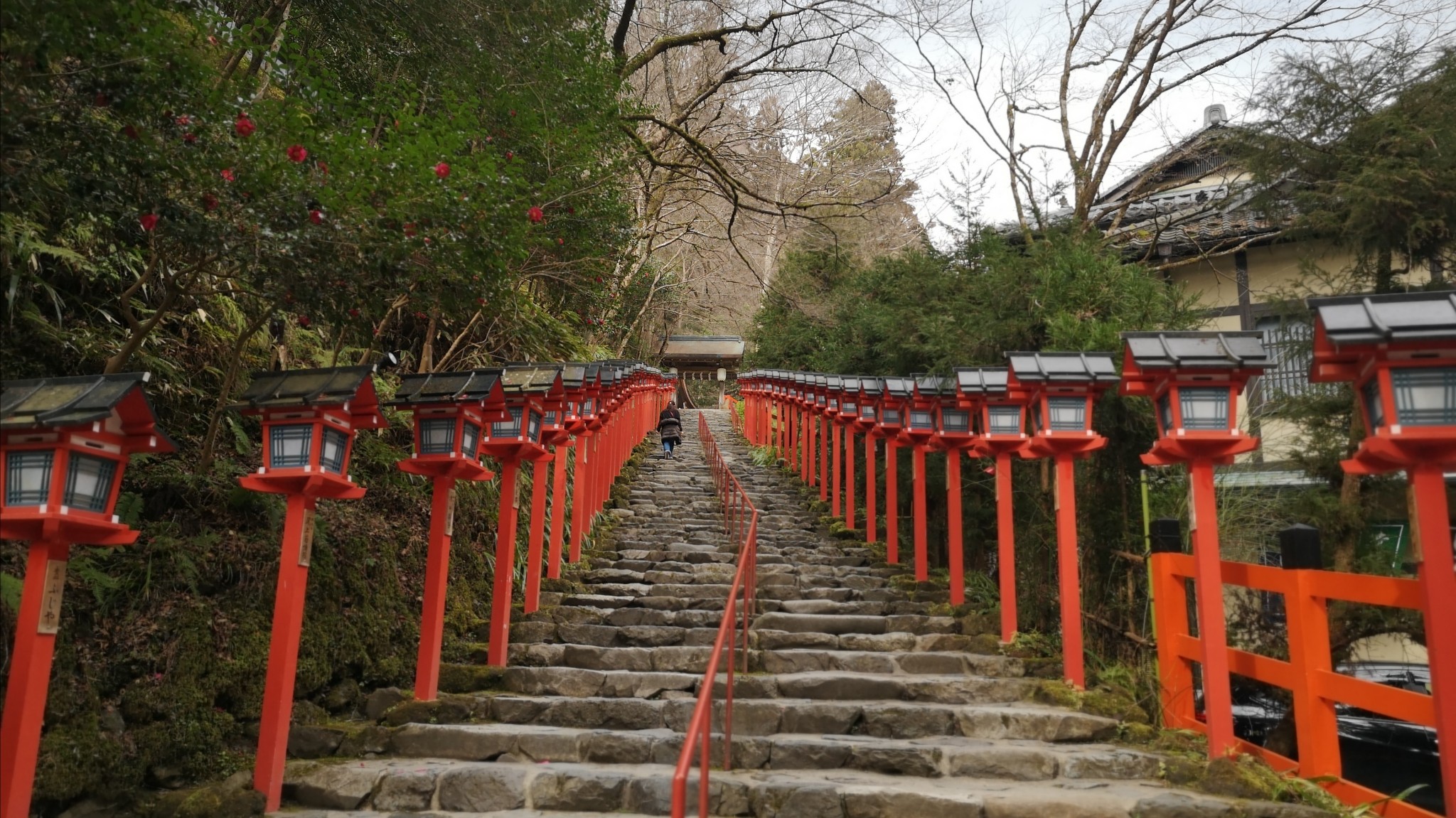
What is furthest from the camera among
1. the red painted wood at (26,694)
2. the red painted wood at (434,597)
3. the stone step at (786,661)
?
the stone step at (786,661)

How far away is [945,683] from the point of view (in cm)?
685

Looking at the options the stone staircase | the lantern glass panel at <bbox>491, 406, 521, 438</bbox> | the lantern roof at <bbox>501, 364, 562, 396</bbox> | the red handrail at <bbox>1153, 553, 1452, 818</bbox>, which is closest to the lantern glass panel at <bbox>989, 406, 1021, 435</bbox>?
the stone staircase

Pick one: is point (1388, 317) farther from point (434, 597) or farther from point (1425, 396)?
point (434, 597)

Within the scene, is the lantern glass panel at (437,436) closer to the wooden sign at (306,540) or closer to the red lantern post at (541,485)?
the wooden sign at (306,540)

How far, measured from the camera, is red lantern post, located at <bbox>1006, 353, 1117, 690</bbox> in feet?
22.0

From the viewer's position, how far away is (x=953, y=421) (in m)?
9.12

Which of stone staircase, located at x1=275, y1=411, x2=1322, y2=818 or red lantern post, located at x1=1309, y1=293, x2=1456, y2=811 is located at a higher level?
red lantern post, located at x1=1309, y1=293, x2=1456, y2=811

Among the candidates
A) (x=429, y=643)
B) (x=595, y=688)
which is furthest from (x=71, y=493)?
(x=595, y=688)

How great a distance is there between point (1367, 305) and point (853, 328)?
11.7 metres

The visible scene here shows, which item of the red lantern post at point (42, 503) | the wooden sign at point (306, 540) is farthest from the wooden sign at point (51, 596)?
the wooden sign at point (306, 540)

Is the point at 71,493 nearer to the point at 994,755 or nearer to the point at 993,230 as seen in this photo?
the point at 994,755

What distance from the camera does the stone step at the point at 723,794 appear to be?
4805 mm

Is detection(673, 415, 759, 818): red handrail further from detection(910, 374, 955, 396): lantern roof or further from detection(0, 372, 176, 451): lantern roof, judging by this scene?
detection(0, 372, 176, 451): lantern roof

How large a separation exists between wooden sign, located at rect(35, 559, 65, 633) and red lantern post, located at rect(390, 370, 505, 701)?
248 cm
